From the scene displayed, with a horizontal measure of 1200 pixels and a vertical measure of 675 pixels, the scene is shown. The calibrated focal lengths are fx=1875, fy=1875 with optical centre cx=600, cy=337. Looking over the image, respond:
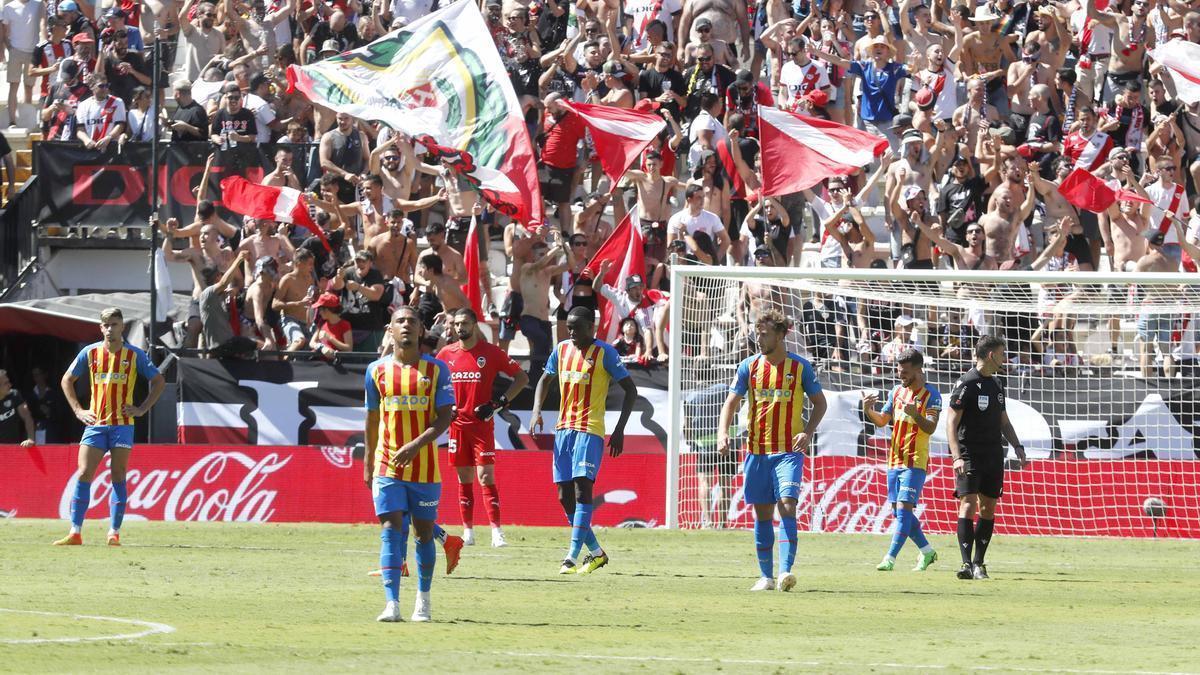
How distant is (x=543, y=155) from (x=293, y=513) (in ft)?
19.2

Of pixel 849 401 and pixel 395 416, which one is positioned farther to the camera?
pixel 849 401

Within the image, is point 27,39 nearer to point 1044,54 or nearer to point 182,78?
point 182,78

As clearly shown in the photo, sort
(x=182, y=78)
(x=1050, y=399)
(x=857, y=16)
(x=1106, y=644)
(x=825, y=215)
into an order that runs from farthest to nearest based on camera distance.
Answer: (x=182, y=78)
(x=857, y=16)
(x=825, y=215)
(x=1050, y=399)
(x=1106, y=644)


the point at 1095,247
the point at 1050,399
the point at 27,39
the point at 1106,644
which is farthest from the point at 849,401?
the point at 27,39

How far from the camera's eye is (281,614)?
11.5 m

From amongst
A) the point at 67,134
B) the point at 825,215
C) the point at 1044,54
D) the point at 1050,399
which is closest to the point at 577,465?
→ the point at 1050,399

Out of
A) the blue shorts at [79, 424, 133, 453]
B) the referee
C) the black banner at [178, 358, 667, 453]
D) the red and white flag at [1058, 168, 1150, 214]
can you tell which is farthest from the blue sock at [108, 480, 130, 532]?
the red and white flag at [1058, 168, 1150, 214]

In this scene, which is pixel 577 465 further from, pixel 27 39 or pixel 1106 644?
pixel 27 39

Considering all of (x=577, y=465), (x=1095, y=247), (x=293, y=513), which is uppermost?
(x=1095, y=247)

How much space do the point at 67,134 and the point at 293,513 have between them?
8.62 meters

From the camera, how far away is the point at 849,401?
2088 centimetres

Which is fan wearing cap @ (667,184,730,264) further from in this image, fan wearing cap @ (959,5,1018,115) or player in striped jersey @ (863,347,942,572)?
player in striped jersey @ (863,347,942,572)

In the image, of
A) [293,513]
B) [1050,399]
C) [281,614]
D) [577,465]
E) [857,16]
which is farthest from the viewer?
[857,16]

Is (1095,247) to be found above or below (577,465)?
above
